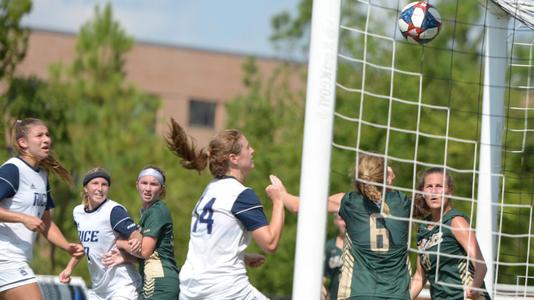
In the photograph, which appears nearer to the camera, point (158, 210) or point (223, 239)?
point (223, 239)

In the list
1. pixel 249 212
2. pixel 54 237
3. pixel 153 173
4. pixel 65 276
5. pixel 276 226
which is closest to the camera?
pixel 276 226

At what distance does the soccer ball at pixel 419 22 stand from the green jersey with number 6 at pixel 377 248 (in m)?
1.66

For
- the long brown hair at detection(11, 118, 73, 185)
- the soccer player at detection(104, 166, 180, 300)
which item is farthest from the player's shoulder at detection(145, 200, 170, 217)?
the long brown hair at detection(11, 118, 73, 185)

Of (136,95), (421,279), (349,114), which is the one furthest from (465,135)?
(421,279)

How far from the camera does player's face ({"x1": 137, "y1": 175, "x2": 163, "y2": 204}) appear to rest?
341 inches

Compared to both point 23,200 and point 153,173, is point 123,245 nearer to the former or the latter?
point 153,173

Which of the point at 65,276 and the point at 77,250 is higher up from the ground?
the point at 77,250

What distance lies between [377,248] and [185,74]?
4648cm

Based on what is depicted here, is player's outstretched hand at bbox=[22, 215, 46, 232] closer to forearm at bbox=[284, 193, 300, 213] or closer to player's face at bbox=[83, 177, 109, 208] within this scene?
player's face at bbox=[83, 177, 109, 208]

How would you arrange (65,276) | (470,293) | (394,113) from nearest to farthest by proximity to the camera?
1. (470,293)
2. (65,276)
3. (394,113)

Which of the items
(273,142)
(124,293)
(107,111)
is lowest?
(124,293)

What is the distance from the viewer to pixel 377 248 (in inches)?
293

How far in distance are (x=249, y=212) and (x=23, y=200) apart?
210cm

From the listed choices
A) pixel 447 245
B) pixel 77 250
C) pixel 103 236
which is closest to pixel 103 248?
pixel 103 236
